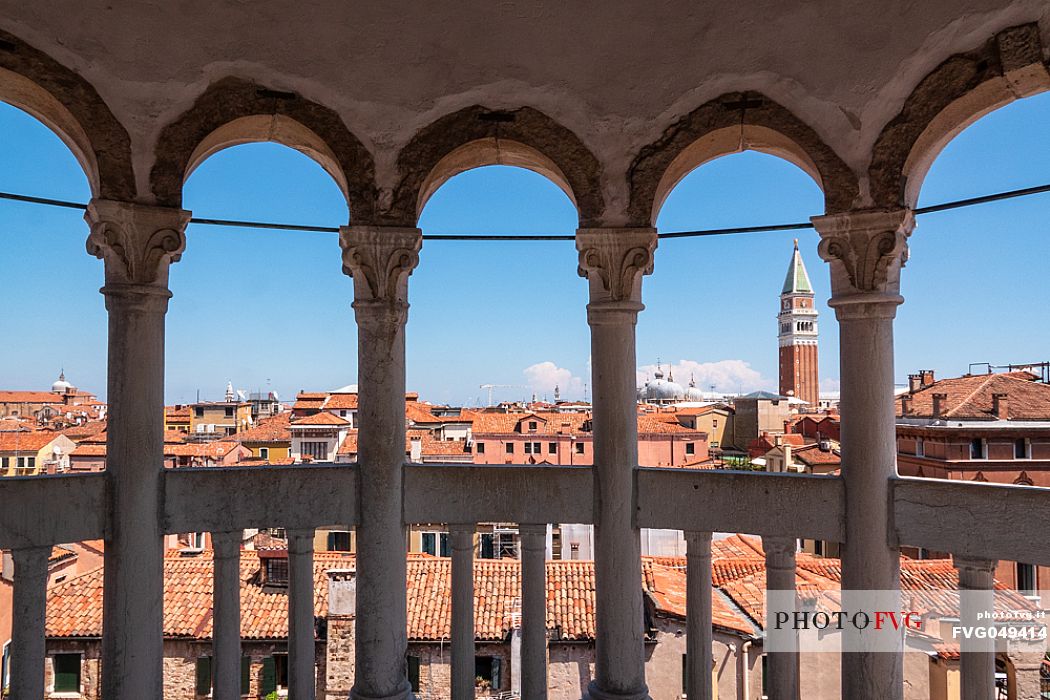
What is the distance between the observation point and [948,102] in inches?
201

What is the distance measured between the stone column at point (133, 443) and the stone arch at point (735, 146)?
12.3ft

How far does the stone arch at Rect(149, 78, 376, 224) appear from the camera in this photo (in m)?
5.67

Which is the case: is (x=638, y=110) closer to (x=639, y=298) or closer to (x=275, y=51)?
(x=639, y=298)

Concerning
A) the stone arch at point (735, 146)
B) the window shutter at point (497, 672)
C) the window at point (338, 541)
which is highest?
the stone arch at point (735, 146)

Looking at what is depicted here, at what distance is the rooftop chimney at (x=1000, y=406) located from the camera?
1952 centimetres

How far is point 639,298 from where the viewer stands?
5.92m

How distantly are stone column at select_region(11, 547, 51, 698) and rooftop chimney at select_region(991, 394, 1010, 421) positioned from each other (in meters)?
21.2

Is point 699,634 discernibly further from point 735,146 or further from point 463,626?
point 735,146

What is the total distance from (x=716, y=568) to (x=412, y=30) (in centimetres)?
1145

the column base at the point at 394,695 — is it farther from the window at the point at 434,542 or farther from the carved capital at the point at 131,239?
the window at the point at 434,542

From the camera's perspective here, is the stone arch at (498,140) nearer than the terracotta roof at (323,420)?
Yes

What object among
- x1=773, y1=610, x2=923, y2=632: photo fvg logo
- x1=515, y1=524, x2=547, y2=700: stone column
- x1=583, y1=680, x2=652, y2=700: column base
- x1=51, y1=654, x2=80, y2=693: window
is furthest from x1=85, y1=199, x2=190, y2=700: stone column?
x1=51, y1=654, x2=80, y2=693: window

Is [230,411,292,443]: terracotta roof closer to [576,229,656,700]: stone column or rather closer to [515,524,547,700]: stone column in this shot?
[515,524,547,700]: stone column

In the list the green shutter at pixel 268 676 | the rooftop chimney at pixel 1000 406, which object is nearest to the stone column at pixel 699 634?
the green shutter at pixel 268 676
